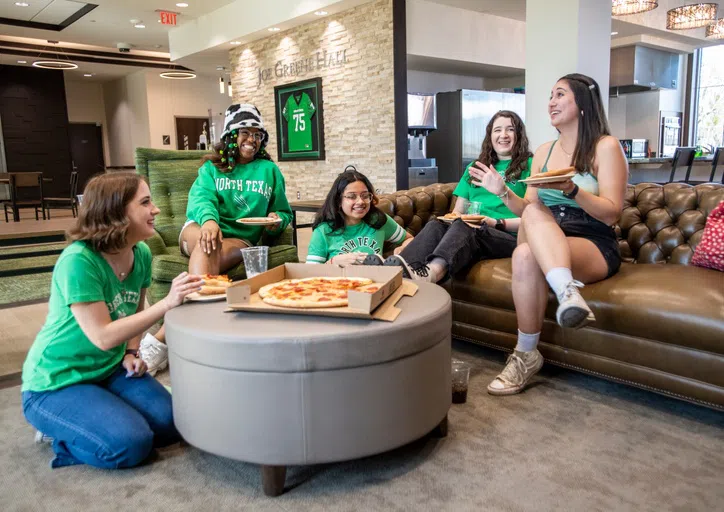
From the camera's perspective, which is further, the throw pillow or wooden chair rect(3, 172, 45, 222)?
Result: wooden chair rect(3, 172, 45, 222)

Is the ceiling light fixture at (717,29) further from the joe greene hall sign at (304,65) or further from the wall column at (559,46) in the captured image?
the joe greene hall sign at (304,65)

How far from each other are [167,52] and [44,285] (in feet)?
29.5

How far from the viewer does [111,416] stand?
1.75 metres

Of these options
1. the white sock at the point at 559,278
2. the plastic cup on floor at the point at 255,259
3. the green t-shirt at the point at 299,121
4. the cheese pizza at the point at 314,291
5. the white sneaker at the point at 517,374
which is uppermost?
the green t-shirt at the point at 299,121

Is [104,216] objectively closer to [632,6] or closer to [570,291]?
[570,291]

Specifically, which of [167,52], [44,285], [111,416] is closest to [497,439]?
[111,416]

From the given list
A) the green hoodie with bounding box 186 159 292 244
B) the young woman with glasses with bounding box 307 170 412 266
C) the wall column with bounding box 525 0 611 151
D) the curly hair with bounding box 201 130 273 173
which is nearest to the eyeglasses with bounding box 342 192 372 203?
the young woman with glasses with bounding box 307 170 412 266

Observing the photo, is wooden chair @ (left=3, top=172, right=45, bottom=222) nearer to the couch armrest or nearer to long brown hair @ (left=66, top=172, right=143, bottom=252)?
the couch armrest

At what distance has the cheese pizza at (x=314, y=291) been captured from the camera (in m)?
1.71

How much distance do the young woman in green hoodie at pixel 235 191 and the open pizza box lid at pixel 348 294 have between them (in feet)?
2.40

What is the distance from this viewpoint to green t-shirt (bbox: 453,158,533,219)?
2996 millimetres

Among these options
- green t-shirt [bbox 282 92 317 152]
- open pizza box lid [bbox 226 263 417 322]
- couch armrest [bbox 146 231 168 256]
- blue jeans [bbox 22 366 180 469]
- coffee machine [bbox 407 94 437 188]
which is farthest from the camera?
green t-shirt [bbox 282 92 317 152]

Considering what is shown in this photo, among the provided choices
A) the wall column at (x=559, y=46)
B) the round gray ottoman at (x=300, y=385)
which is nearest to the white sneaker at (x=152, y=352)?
the round gray ottoman at (x=300, y=385)

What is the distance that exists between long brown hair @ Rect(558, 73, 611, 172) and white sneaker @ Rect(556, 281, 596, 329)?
2.10ft
